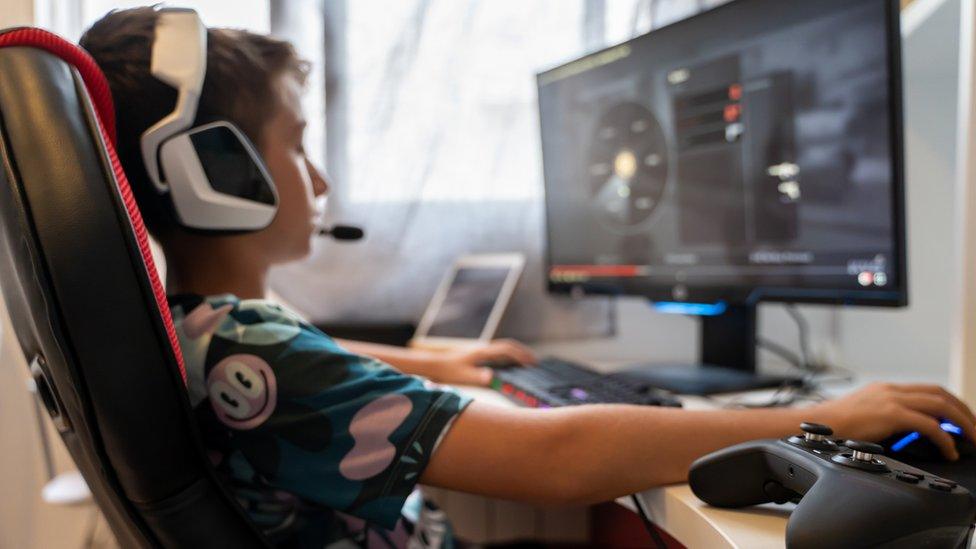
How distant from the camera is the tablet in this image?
1.25 meters

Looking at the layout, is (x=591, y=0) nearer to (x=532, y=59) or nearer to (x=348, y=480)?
(x=532, y=59)

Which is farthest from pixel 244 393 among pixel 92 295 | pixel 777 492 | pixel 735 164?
pixel 735 164

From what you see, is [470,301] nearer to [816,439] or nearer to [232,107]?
[232,107]

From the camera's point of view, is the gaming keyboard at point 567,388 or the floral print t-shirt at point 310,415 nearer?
the floral print t-shirt at point 310,415

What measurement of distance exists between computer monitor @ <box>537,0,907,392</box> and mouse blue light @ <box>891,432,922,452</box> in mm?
302

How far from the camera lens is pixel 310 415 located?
539mm

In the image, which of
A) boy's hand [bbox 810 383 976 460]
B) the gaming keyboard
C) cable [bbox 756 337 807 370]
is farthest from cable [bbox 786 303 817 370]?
boy's hand [bbox 810 383 976 460]

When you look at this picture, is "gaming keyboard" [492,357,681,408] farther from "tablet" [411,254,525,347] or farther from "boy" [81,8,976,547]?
"tablet" [411,254,525,347]

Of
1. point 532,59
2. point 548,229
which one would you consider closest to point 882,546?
point 548,229

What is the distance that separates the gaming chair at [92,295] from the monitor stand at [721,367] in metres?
0.66

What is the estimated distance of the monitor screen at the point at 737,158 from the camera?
2.68ft

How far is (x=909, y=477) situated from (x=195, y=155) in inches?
23.1

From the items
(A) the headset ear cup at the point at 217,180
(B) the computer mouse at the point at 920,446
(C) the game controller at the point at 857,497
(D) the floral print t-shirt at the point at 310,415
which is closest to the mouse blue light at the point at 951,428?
(B) the computer mouse at the point at 920,446

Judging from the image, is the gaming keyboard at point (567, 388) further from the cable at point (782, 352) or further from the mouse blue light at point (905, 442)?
the cable at point (782, 352)
